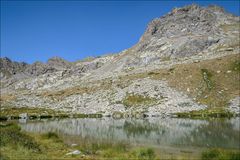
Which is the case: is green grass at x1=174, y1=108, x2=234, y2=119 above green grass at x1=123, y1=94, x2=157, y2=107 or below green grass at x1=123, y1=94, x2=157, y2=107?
below

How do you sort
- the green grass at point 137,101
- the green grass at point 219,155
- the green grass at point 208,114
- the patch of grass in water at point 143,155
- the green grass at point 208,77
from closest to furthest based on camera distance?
the green grass at point 219,155 < the patch of grass in water at point 143,155 < the green grass at point 208,114 < the green grass at point 137,101 < the green grass at point 208,77

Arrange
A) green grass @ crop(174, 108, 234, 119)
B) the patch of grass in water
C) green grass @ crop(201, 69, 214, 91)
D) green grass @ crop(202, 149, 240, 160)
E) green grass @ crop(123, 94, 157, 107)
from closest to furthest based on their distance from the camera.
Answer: green grass @ crop(202, 149, 240, 160) → the patch of grass in water → green grass @ crop(174, 108, 234, 119) → green grass @ crop(123, 94, 157, 107) → green grass @ crop(201, 69, 214, 91)

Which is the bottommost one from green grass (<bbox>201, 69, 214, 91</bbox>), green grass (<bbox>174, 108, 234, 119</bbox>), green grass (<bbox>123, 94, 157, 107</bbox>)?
green grass (<bbox>174, 108, 234, 119</bbox>)

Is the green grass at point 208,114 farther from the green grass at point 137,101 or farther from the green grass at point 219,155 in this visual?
the green grass at point 219,155

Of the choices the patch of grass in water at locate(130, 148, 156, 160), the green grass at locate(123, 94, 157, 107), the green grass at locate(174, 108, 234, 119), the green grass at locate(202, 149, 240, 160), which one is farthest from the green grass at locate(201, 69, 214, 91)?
the patch of grass in water at locate(130, 148, 156, 160)

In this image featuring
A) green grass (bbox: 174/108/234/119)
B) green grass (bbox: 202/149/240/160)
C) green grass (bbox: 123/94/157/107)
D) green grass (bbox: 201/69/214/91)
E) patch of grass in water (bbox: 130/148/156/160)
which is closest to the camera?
green grass (bbox: 202/149/240/160)

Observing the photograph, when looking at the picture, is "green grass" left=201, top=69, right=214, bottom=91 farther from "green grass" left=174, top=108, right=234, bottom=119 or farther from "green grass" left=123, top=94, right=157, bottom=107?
"green grass" left=123, top=94, right=157, bottom=107

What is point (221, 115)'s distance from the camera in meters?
75.2

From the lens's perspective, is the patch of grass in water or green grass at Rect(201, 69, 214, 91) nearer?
the patch of grass in water

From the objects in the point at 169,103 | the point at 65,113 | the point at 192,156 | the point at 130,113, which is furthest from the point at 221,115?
the point at 192,156

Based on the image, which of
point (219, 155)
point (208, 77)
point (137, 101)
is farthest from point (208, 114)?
point (219, 155)

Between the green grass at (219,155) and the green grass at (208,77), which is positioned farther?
the green grass at (208,77)

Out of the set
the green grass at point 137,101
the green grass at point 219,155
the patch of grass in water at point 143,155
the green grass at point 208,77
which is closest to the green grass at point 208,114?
the green grass at point 137,101

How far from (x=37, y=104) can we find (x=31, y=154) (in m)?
90.3
